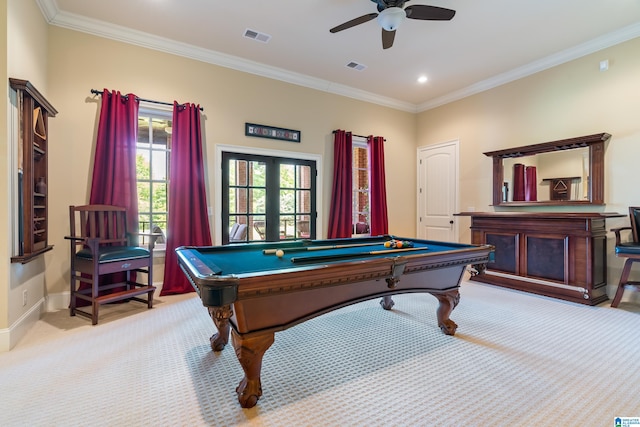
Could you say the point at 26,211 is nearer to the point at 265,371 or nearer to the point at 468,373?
the point at 265,371

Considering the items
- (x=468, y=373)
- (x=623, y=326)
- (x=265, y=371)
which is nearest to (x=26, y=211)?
(x=265, y=371)

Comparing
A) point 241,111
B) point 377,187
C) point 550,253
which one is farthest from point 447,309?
point 241,111

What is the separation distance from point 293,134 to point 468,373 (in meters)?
3.88

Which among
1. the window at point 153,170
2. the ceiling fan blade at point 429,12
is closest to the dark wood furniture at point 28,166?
the window at point 153,170

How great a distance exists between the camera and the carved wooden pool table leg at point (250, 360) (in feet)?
5.23

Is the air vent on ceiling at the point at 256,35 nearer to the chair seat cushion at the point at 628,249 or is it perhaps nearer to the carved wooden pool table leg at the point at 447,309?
the carved wooden pool table leg at the point at 447,309

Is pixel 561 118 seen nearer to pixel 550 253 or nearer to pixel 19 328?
pixel 550 253

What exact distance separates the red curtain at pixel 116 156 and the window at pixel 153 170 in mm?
302

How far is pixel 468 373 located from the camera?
1.98m

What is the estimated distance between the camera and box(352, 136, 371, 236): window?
219 inches

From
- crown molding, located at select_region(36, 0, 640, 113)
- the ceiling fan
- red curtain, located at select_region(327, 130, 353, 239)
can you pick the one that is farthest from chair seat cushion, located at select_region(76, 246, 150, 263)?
the ceiling fan

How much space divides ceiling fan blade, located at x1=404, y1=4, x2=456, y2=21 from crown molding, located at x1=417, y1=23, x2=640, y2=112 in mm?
2490

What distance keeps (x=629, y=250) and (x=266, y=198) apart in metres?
4.39

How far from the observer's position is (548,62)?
13.7ft
